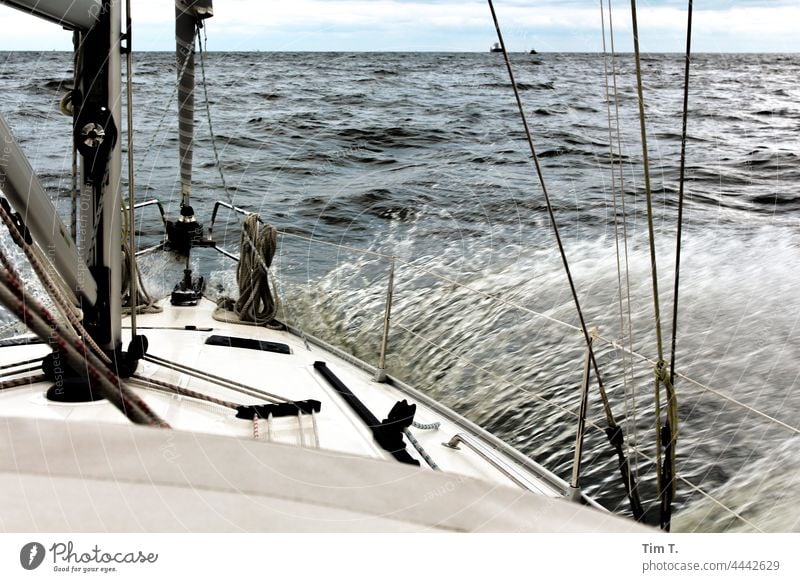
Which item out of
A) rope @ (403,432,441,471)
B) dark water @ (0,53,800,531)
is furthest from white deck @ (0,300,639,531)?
rope @ (403,432,441,471)

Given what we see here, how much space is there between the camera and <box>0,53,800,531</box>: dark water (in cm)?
240

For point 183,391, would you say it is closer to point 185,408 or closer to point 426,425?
point 185,408

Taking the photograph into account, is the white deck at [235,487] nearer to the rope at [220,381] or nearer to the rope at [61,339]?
the rope at [61,339]

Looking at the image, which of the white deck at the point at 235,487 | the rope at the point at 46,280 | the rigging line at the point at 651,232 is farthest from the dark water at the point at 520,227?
the white deck at the point at 235,487

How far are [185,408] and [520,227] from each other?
4198 mm

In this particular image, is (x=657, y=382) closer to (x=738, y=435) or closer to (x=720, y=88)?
(x=738, y=435)

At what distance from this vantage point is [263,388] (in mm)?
1480

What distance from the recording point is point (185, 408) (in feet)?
4.27

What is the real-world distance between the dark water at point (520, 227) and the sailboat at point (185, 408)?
140 millimetres

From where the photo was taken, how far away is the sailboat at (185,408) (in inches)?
24.5

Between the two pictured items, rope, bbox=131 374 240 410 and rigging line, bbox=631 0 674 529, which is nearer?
rigging line, bbox=631 0 674 529

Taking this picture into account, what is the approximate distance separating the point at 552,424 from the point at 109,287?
1701mm

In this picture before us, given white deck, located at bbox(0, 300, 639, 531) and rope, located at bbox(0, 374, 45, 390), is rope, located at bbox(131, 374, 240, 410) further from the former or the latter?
white deck, located at bbox(0, 300, 639, 531)
